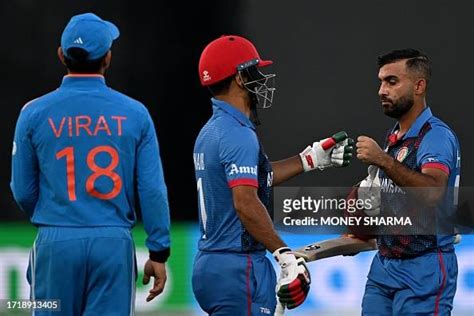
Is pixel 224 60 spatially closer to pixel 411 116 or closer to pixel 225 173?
pixel 225 173

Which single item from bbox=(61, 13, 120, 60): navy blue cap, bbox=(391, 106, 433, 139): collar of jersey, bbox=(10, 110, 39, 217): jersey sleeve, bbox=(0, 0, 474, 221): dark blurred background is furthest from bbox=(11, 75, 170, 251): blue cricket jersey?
bbox=(0, 0, 474, 221): dark blurred background

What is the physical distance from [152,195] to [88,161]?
25 centimetres

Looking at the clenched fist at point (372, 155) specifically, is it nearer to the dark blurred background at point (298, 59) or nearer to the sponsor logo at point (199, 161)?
the sponsor logo at point (199, 161)

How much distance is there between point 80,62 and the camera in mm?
4664

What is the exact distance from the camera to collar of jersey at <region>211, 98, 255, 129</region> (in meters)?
5.01

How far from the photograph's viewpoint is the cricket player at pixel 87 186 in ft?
15.0

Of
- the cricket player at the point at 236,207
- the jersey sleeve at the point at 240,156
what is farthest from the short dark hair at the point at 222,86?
the jersey sleeve at the point at 240,156

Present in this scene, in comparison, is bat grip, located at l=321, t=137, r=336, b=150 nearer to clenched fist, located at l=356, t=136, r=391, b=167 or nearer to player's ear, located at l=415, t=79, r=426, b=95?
clenched fist, located at l=356, t=136, r=391, b=167

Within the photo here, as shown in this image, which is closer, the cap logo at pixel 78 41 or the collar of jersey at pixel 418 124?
the cap logo at pixel 78 41

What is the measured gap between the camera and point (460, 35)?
24.8 feet

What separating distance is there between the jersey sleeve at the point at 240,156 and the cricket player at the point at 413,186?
52 centimetres

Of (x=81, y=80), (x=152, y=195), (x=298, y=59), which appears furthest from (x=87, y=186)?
(x=298, y=59)

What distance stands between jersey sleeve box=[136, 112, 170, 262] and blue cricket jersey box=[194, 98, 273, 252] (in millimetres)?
340

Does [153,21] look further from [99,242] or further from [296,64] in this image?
[99,242]
